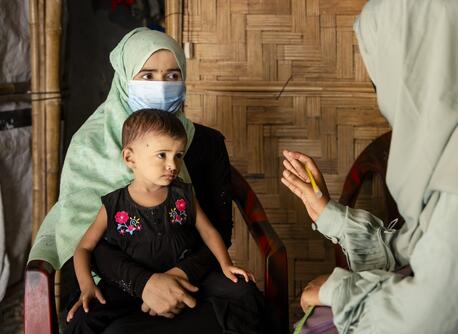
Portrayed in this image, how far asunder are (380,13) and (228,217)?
2.85 feet

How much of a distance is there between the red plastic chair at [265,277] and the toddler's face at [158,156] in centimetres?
35

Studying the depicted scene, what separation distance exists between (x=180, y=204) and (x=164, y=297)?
0.90 ft

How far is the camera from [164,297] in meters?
1.50

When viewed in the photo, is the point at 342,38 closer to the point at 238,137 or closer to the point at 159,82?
the point at 238,137

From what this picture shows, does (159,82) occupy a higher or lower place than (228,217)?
higher

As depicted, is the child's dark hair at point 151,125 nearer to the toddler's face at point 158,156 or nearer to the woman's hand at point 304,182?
the toddler's face at point 158,156

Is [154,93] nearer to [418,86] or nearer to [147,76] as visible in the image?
[147,76]

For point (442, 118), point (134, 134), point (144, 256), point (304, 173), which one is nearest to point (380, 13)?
point (442, 118)

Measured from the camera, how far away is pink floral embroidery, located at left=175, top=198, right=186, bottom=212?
1656 mm

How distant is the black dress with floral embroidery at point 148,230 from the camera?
5.31 ft

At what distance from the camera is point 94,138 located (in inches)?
72.6

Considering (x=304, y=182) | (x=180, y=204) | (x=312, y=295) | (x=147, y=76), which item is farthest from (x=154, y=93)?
(x=312, y=295)

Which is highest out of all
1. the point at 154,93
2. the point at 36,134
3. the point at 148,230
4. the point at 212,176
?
the point at 154,93

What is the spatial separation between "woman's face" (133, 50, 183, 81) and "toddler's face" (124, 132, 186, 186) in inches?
11.2
